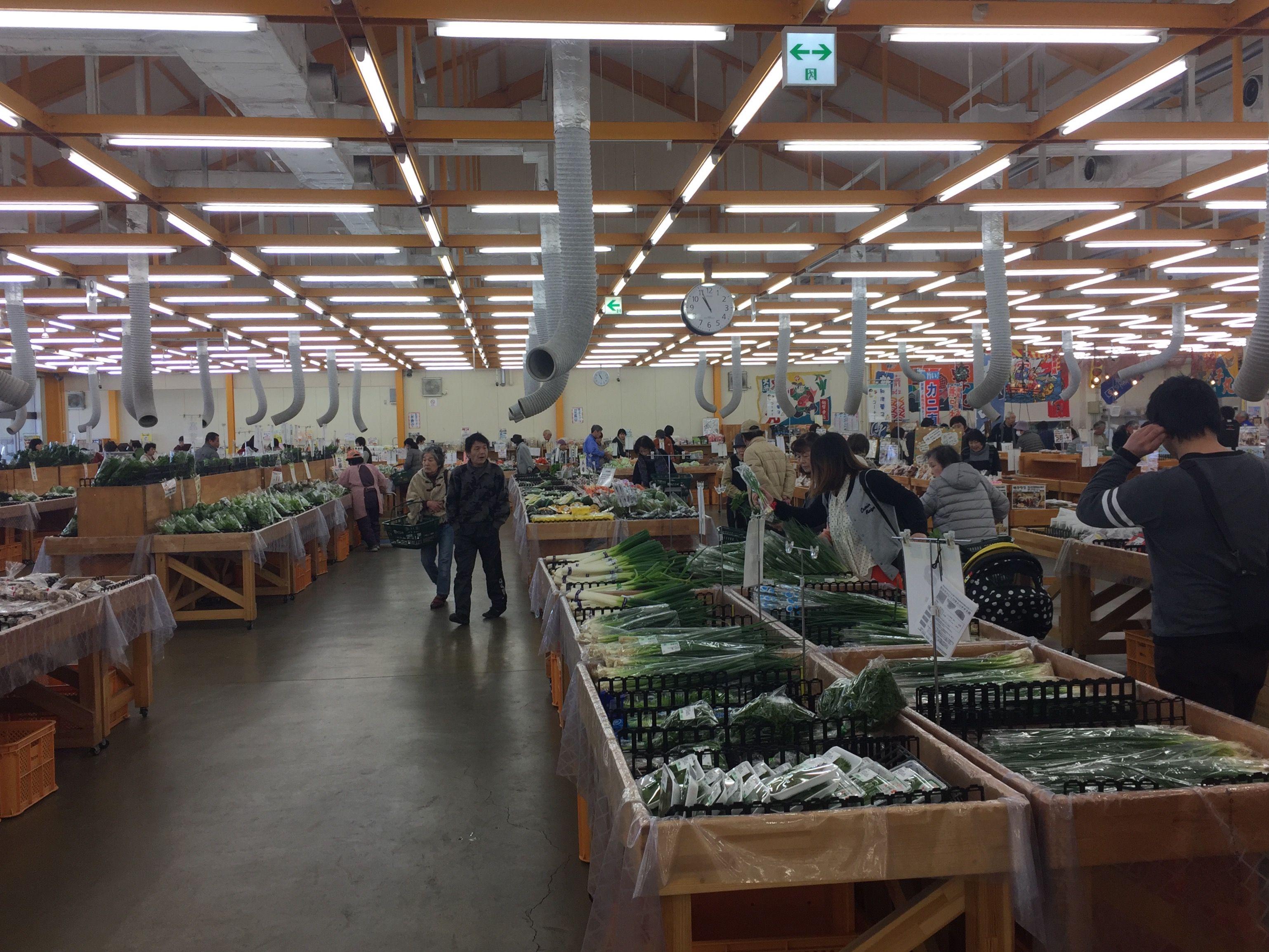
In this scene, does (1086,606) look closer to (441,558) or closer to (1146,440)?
(1146,440)

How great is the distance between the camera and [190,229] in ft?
25.5

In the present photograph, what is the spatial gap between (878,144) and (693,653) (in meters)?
3.83

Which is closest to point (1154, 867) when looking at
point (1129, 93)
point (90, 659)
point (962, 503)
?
point (962, 503)

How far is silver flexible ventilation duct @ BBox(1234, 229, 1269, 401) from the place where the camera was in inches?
178

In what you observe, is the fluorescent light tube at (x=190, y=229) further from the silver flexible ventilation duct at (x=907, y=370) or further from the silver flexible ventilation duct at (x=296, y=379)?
the silver flexible ventilation duct at (x=907, y=370)

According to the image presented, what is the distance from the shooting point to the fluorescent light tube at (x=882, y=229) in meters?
8.04

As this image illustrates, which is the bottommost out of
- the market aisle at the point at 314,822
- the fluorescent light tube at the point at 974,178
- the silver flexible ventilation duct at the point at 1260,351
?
the market aisle at the point at 314,822

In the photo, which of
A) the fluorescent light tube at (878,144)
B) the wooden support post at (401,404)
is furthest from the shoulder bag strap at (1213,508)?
the wooden support post at (401,404)

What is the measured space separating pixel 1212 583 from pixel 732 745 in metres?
1.60

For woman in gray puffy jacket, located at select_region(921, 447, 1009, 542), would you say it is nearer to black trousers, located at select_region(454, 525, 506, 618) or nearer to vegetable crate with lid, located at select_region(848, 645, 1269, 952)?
vegetable crate with lid, located at select_region(848, 645, 1269, 952)

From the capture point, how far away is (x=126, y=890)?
332 centimetres

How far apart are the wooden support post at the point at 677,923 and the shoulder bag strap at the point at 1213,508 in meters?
1.96

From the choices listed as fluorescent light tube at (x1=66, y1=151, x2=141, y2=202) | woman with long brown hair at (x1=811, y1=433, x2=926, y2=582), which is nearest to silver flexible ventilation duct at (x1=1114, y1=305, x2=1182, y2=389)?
woman with long brown hair at (x1=811, y1=433, x2=926, y2=582)

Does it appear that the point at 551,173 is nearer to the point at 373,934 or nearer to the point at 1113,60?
the point at 1113,60
